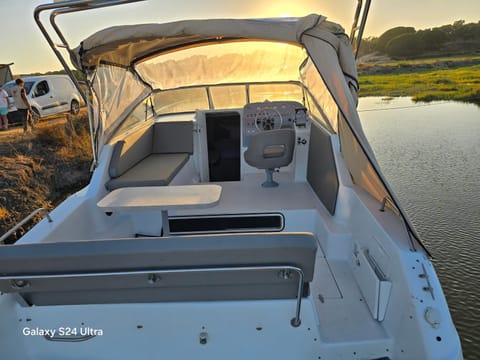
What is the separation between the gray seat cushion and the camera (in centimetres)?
277

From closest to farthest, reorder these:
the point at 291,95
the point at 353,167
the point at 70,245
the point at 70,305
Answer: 1. the point at 70,245
2. the point at 70,305
3. the point at 353,167
4. the point at 291,95

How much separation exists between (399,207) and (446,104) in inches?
557

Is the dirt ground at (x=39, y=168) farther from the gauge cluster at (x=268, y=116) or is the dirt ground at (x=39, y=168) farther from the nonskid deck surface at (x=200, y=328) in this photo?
the nonskid deck surface at (x=200, y=328)

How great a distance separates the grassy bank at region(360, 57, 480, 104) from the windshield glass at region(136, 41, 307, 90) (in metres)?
11.9

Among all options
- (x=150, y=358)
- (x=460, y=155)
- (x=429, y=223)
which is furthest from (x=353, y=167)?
(x=460, y=155)

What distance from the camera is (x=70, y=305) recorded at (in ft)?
4.29

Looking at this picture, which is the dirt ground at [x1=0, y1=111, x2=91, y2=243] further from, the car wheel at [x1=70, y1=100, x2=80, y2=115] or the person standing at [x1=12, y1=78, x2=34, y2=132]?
the car wheel at [x1=70, y1=100, x2=80, y2=115]

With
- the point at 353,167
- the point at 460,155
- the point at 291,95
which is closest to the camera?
the point at 353,167

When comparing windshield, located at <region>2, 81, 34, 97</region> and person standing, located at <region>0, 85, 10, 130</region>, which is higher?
windshield, located at <region>2, 81, 34, 97</region>

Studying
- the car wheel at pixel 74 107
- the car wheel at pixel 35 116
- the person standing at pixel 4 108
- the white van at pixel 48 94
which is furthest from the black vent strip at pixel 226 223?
the car wheel at pixel 74 107

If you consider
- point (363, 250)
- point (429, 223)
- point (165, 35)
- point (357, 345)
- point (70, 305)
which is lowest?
point (429, 223)

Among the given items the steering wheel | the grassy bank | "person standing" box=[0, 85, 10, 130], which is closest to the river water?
the steering wheel

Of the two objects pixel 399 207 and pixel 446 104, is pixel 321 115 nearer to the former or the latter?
pixel 399 207

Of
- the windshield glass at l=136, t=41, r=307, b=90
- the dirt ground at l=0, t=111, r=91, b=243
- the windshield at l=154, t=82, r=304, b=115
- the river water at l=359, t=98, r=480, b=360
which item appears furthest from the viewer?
the dirt ground at l=0, t=111, r=91, b=243
